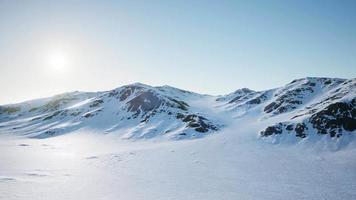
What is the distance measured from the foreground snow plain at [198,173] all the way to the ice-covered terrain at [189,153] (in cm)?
15

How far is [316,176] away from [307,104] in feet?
253

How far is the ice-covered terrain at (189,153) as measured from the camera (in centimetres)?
3869

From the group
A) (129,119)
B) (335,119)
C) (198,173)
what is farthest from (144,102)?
(198,173)

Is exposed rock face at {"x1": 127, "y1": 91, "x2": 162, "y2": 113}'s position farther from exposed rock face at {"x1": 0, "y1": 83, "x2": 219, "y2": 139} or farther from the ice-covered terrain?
the ice-covered terrain

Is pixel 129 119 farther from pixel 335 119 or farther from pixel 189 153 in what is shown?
pixel 335 119

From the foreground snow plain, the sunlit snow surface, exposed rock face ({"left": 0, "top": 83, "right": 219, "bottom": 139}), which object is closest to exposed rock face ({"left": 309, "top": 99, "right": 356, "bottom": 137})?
the foreground snow plain

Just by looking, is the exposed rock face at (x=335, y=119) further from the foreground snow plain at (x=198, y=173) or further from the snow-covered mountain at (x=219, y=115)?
the foreground snow plain at (x=198, y=173)

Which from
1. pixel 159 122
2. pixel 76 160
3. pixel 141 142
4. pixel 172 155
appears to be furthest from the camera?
pixel 159 122

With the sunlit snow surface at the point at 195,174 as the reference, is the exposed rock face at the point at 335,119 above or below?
above

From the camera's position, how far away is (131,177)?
46781 millimetres

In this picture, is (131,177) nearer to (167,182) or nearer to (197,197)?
(167,182)

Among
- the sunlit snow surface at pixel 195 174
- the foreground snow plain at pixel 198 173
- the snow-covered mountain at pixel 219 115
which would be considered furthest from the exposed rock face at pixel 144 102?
the sunlit snow surface at pixel 195 174

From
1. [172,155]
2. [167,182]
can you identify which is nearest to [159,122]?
[172,155]

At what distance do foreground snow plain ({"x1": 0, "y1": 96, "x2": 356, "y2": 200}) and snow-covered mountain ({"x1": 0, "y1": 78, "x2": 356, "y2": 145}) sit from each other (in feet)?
35.5
